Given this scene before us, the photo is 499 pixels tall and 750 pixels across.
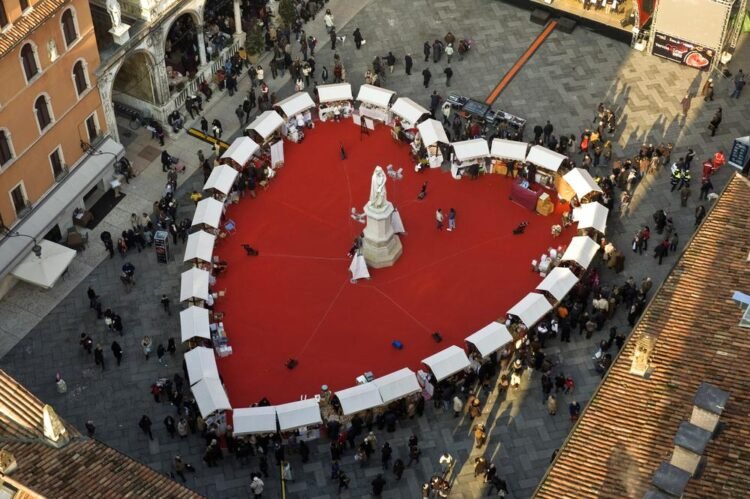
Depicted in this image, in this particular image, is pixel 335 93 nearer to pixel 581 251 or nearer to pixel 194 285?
pixel 194 285

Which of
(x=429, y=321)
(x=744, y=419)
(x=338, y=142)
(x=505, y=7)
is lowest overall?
(x=744, y=419)

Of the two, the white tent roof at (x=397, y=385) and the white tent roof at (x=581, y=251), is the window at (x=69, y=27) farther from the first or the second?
the white tent roof at (x=581, y=251)

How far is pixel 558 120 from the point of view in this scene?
236 ft

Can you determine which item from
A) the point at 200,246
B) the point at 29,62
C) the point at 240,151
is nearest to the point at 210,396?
the point at 200,246

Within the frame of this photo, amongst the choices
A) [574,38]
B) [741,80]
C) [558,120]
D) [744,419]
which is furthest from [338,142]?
[744,419]

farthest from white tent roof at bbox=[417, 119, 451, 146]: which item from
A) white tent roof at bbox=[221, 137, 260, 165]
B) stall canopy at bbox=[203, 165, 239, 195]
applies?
stall canopy at bbox=[203, 165, 239, 195]

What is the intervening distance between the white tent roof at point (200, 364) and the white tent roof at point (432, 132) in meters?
17.9

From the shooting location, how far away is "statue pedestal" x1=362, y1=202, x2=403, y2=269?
61.8 meters

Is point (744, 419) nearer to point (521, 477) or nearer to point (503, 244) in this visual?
point (521, 477)

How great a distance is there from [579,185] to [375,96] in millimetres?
12738

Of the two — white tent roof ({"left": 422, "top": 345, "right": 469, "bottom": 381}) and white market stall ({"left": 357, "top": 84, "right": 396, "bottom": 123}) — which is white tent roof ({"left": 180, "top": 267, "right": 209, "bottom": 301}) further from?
white market stall ({"left": 357, "top": 84, "right": 396, "bottom": 123})

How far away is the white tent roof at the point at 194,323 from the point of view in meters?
58.9

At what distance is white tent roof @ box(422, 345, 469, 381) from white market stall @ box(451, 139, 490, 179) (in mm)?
13533

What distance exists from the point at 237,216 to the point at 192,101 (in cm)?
858
